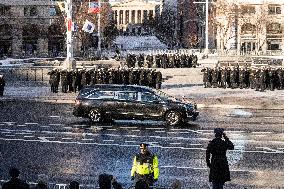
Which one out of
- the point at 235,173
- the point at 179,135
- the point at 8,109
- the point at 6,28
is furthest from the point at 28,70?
the point at 6,28

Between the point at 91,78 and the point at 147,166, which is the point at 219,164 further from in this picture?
the point at 91,78

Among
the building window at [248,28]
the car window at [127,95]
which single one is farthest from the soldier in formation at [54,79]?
the building window at [248,28]

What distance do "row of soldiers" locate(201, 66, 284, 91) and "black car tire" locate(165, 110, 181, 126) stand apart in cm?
1455

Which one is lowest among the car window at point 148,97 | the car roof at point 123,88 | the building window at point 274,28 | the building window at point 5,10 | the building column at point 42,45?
the car window at point 148,97

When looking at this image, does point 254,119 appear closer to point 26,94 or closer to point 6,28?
point 26,94

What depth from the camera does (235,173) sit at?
17156 millimetres

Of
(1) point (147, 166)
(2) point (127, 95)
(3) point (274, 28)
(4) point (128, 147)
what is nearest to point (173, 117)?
(2) point (127, 95)

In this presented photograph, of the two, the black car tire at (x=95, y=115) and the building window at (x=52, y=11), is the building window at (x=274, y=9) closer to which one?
the building window at (x=52, y=11)

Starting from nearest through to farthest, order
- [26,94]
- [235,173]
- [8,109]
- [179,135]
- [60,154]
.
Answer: [235,173], [60,154], [179,135], [8,109], [26,94]

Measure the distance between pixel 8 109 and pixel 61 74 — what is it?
7465 mm

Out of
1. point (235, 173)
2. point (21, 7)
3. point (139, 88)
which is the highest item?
point (21, 7)

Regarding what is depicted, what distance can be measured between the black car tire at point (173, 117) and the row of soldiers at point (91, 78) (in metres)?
12.7

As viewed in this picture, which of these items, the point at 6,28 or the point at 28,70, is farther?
the point at 6,28

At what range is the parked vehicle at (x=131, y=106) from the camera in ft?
86.0
